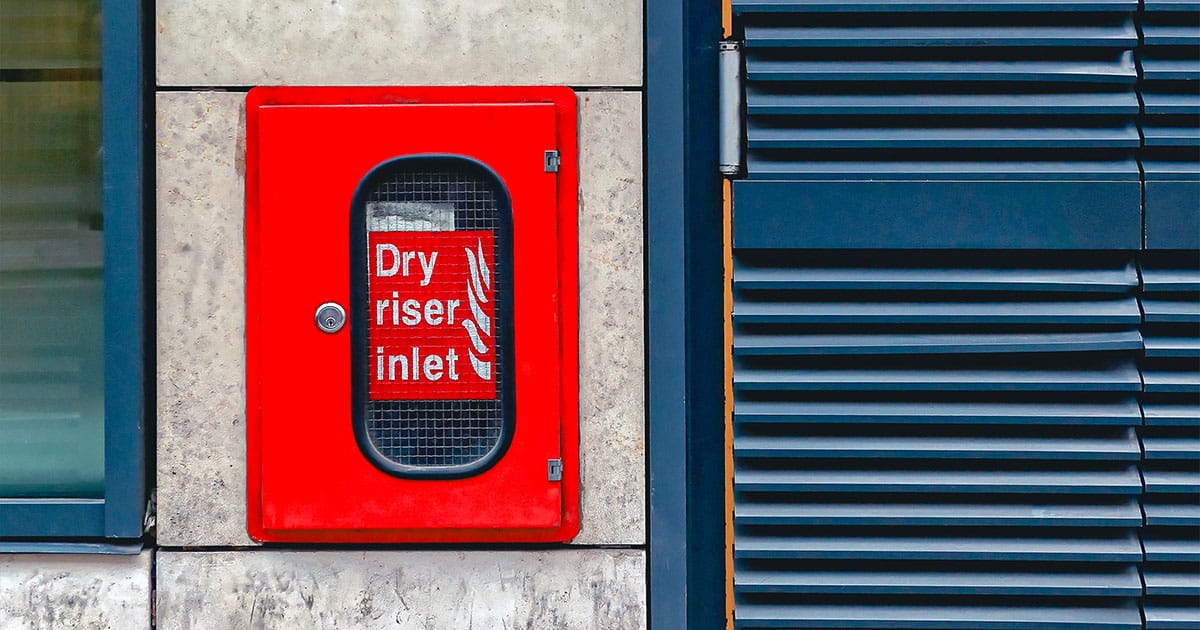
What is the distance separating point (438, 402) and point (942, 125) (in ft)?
4.96

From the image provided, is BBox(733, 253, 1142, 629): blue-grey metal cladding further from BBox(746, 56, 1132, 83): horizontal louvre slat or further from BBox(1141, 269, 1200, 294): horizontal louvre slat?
BBox(746, 56, 1132, 83): horizontal louvre slat

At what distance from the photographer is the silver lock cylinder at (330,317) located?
2.42m

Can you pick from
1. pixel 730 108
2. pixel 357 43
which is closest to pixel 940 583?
pixel 730 108

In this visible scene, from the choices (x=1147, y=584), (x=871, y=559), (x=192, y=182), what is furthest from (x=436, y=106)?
(x=1147, y=584)

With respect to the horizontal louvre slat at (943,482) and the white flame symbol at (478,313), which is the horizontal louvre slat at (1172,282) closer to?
the horizontal louvre slat at (943,482)

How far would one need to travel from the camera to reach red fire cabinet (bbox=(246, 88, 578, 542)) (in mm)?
2422

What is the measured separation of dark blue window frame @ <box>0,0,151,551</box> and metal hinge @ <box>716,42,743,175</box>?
1.51 meters

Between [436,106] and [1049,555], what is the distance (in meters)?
1.97

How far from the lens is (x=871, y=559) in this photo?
2633mm

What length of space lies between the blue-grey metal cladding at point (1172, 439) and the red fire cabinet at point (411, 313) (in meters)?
1.58

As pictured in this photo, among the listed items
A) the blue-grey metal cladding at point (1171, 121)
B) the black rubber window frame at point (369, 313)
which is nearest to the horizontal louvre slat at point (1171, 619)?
the blue-grey metal cladding at point (1171, 121)

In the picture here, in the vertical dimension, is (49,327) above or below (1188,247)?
below

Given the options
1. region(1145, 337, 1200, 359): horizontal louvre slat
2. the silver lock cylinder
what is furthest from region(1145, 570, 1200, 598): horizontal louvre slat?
the silver lock cylinder

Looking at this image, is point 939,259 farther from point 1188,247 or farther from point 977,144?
point 1188,247
